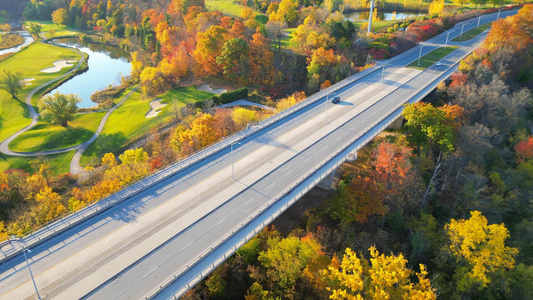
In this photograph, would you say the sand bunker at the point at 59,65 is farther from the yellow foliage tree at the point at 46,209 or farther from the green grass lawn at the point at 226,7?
the yellow foliage tree at the point at 46,209

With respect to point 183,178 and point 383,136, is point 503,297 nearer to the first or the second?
point 383,136

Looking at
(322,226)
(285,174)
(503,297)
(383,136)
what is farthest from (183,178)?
(503,297)

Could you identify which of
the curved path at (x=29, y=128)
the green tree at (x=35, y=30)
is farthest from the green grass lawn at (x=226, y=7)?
the green tree at (x=35, y=30)

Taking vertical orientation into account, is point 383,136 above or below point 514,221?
above

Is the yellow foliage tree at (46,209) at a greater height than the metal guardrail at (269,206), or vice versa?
the metal guardrail at (269,206)

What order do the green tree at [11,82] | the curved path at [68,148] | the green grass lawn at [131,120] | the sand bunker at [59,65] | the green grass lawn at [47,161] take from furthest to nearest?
the sand bunker at [59,65] → the green tree at [11,82] → the green grass lawn at [131,120] → the curved path at [68,148] → the green grass lawn at [47,161]

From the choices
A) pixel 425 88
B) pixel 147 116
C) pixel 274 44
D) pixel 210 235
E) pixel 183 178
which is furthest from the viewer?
pixel 274 44
